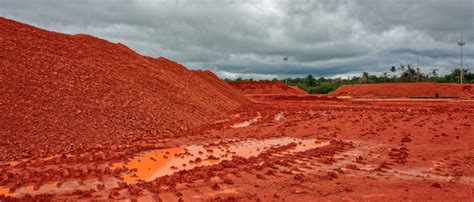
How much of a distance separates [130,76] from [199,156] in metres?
9.36

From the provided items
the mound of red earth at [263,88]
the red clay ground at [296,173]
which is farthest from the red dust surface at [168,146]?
the mound of red earth at [263,88]

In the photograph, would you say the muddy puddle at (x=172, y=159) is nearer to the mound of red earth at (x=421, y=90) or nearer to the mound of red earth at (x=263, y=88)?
the mound of red earth at (x=421, y=90)

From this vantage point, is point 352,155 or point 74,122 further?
point 74,122

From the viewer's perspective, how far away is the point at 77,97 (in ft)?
41.2

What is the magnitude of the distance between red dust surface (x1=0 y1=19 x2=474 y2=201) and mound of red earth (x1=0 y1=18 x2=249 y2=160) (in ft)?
0.16

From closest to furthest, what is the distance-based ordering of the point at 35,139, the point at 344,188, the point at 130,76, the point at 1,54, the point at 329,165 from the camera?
the point at 344,188
the point at 329,165
the point at 35,139
the point at 1,54
the point at 130,76

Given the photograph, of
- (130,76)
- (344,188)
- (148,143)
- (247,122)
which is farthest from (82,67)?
(344,188)

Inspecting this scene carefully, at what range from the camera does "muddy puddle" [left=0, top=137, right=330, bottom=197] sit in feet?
21.0

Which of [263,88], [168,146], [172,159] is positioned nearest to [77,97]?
Result: [168,146]

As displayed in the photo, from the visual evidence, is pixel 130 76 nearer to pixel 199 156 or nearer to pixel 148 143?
pixel 148 143

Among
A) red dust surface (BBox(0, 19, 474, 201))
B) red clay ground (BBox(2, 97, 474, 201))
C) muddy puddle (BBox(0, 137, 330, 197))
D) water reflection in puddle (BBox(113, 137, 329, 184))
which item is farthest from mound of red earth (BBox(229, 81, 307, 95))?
water reflection in puddle (BBox(113, 137, 329, 184))

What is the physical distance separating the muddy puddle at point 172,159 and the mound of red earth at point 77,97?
6.78 feet

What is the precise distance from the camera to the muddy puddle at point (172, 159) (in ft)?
21.0

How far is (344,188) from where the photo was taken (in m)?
6.24
